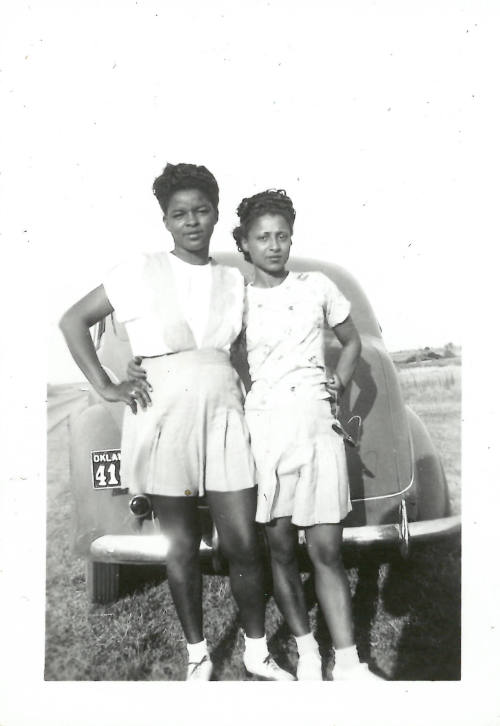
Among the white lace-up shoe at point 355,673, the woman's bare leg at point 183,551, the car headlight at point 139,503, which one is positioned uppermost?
the car headlight at point 139,503

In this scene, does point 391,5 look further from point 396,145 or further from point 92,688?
point 92,688

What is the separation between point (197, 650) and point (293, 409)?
97cm

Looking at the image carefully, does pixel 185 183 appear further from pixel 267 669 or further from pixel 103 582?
pixel 267 669

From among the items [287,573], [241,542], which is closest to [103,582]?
[241,542]

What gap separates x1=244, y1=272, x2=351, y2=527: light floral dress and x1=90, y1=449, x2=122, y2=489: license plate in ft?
1.74

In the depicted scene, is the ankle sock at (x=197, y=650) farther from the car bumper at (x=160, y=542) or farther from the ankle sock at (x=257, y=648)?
the car bumper at (x=160, y=542)

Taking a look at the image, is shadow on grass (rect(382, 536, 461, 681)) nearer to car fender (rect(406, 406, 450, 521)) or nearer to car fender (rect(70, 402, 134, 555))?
car fender (rect(406, 406, 450, 521))

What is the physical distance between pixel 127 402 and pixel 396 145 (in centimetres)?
145

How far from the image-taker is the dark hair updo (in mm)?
2393

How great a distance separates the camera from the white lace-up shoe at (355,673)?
2.42 metres

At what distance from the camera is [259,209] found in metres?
2.39

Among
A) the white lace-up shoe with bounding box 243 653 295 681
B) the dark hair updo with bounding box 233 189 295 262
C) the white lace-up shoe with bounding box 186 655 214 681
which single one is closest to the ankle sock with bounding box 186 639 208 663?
the white lace-up shoe with bounding box 186 655 214 681

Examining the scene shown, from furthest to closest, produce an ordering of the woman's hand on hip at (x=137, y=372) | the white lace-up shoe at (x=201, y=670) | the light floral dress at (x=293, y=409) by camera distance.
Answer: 1. the white lace-up shoe at (x=201, y=670)
2. the woman's hand on hip at (x=137, y=372)
3. the light floral dress at (x=293, y=409)

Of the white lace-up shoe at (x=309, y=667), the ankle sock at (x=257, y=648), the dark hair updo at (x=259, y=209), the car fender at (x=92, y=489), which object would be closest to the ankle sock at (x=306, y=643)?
the white lace-up shoe at (x=309, y=667)
